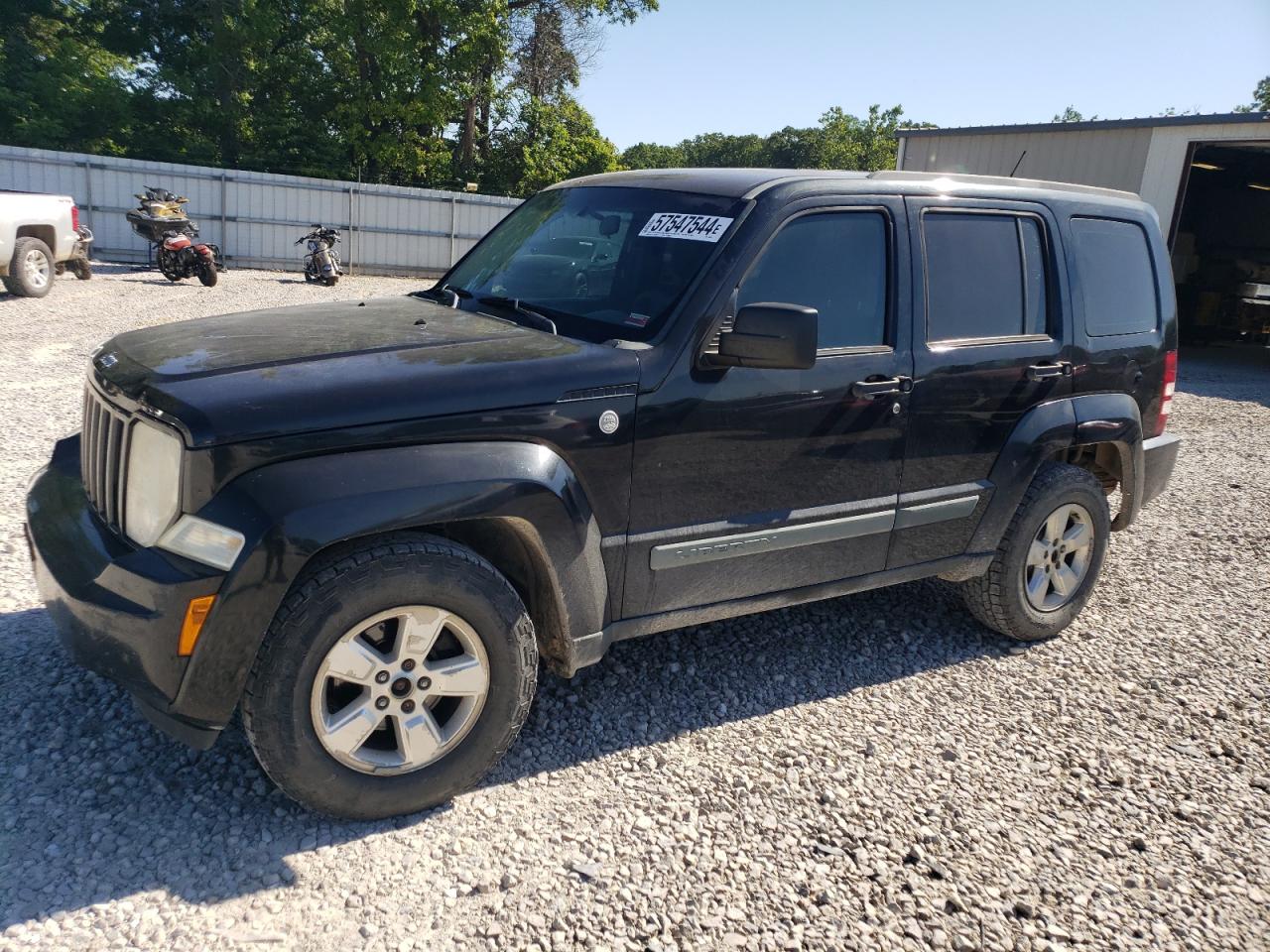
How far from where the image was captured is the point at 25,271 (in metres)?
12.7

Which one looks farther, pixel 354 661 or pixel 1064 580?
pixel 1064 580

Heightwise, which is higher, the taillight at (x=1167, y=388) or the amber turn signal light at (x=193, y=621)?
the taillight at (x=1167, y=388)

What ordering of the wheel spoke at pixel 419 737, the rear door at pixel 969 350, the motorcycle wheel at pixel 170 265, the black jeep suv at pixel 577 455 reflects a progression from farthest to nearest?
the motorcycle wheel at pixel 170 265, the rear door at pixel 969 350, the wheel spoke at pixel 419 737, the black jeep suv at pixel 577 455

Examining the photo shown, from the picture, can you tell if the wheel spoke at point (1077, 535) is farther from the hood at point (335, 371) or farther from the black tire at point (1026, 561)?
the hood at point (335, 371)

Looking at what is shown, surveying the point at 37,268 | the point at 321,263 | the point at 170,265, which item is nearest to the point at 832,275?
the point at 37,268

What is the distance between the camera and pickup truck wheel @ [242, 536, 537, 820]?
2721mm

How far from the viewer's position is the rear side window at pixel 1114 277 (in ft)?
15.0

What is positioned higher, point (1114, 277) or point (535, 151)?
point (535, 151)

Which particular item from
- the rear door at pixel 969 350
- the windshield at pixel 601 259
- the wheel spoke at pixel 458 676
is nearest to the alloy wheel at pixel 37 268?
the windshield at pixel 601 259

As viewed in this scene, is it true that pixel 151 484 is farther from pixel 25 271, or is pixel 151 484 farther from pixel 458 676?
pixel 25 271

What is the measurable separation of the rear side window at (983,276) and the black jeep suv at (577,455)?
0.02 metres

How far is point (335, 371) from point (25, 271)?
1234 centimetres

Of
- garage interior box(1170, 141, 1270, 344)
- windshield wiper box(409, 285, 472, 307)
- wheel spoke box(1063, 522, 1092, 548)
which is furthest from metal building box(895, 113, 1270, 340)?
windshield wiper box(409, 285, 472, 307)

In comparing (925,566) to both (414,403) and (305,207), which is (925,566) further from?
(305,207)
